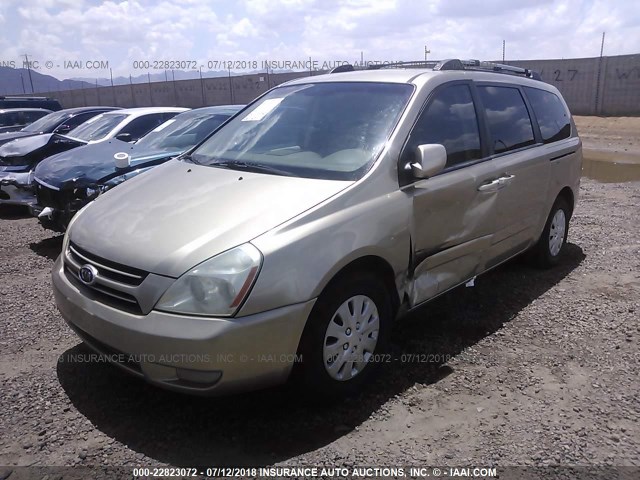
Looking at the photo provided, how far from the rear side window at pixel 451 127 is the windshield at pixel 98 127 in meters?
5.92

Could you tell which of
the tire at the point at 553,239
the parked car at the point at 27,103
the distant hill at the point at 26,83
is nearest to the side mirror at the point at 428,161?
the tire at the point at 553,239

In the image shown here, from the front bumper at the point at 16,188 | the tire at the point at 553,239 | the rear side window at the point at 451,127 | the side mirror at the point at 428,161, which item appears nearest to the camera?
the side mirror at the point at 428,161

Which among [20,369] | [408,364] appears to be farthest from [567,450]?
[20,369]

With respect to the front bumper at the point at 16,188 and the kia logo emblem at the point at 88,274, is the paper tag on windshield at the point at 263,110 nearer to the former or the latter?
the kia logo emblem at the point at 88,274

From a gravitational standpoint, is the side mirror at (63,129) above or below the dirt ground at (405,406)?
above

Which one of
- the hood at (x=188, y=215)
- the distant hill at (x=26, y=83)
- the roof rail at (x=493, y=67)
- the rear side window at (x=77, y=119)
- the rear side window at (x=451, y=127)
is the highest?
the distant hill at (x=26, y=83)

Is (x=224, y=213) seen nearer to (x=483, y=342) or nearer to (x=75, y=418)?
(x=75, y=418)

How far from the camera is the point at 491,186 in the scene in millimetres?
3949

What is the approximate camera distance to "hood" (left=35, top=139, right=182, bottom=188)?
5.68m

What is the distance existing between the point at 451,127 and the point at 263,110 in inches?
56.4

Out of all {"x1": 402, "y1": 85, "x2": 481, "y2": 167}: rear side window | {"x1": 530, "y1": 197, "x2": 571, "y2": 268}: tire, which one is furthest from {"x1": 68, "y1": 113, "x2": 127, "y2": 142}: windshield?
{"x1": 530, "y1": 197, "x2": 571, "y2": 268}: tire

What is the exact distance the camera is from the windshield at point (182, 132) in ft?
22.1

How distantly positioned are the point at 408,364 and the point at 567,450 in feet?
3.57

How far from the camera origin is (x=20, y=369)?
11.4 feet
